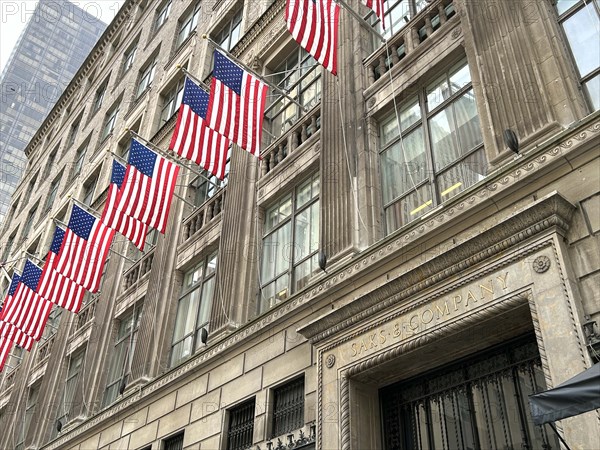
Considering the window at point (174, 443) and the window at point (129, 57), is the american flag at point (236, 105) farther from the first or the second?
the window at point (129, 57)

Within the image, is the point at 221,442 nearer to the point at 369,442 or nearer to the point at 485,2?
the point at 369,442

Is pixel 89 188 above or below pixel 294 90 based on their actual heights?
above

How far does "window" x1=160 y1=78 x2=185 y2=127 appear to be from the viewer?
27.3 metres

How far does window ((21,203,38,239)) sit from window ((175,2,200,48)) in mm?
21154

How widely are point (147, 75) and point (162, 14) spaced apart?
5.26 metres

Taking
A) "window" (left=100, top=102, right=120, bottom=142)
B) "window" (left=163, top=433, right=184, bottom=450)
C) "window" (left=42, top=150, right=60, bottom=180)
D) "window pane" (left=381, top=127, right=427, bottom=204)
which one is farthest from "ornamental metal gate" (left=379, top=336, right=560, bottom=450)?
"window" (left=42, top=150, right=60, bottom=180)

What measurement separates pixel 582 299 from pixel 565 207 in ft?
4.11

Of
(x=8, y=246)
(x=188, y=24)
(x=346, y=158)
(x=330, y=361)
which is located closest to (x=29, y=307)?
(x=346, y=158)

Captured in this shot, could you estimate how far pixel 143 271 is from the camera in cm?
2170

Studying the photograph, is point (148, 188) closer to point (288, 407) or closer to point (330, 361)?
point (288, 407)

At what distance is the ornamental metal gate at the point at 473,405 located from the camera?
842 centimetres

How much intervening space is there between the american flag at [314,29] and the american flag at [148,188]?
627 cm

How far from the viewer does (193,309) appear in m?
17.8

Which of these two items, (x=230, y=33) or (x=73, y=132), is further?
(x=73, y=132)
